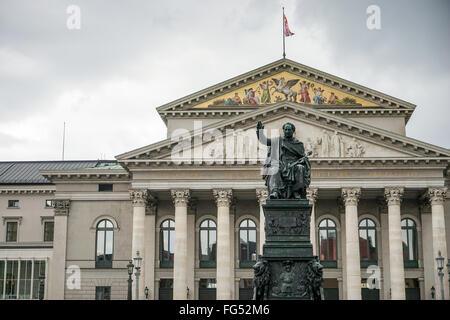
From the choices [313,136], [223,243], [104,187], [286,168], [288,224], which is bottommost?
[288,224]

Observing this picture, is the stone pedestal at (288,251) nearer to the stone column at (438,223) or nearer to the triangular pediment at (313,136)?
the triangular pediment at (313,136)

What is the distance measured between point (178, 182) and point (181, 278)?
23.8ft

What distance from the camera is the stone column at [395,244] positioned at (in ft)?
169

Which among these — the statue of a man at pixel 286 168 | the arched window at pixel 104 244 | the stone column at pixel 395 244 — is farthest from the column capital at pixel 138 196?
the statue of a man at pixel 286 168

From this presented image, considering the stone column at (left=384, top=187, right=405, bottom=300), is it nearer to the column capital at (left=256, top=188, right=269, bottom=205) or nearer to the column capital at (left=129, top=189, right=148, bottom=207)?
the column capital at (left=256, top=188, right=269, bottom=205)

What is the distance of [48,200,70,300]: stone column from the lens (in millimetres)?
56938

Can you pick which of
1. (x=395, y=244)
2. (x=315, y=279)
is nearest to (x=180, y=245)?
(x=395, y=244)

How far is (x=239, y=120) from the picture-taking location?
53.4 metres

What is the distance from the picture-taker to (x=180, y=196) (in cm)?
5325

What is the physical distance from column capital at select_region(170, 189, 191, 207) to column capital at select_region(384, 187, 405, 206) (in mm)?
15066

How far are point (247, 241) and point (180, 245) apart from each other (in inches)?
290

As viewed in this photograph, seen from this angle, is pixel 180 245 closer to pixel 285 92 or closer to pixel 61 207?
pixel 61 207

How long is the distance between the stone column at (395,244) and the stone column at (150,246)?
1864cm
